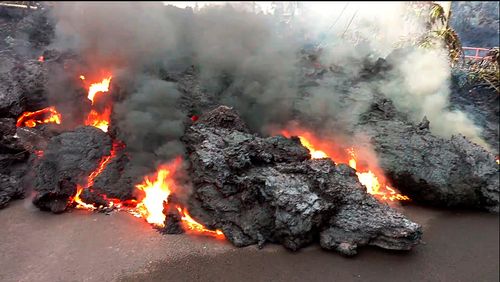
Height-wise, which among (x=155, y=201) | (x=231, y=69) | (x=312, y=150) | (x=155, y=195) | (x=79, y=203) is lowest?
(x=79, y=203)

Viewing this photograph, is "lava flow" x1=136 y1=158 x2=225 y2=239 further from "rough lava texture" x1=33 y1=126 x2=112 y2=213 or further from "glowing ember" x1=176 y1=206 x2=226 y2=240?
"rough lava texture" x1=33 y1=126 x2=112 y2=213

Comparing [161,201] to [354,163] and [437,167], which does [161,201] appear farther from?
[437,167]

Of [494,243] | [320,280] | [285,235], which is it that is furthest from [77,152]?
[494,243]

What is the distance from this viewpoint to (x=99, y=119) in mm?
10680

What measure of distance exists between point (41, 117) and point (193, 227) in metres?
5.96

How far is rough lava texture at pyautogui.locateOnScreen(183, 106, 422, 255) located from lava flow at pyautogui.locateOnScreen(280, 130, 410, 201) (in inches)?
61.6

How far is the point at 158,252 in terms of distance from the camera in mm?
7273

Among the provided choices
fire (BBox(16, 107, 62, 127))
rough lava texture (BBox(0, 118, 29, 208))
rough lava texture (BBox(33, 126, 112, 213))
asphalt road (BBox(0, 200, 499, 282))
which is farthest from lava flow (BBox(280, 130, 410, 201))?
rough lava texture (BBox(0, 118, 29, 208))

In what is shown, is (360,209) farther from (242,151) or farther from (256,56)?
(256,56)

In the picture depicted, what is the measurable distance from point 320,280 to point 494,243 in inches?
182

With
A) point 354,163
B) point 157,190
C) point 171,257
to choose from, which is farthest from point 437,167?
point 157,190

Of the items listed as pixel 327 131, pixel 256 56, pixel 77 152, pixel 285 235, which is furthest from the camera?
pixel 256 56

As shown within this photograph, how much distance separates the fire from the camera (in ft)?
33.7

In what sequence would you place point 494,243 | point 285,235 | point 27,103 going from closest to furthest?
1. point 285,235
2. point 494,243
3. point 27,103
